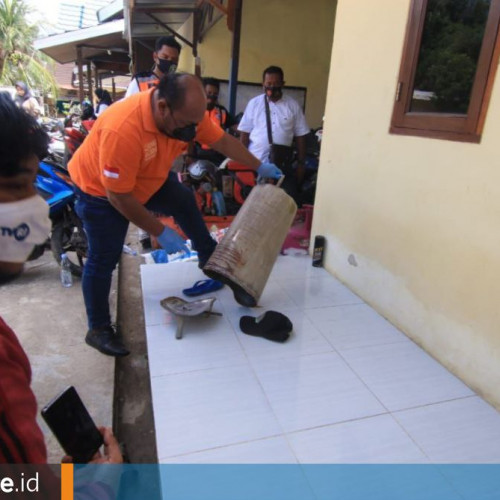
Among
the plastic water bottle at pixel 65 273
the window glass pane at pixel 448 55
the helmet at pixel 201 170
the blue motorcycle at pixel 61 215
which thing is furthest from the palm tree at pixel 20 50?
the window glass pane at pixel 448 55

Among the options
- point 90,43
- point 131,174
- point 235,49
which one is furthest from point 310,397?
point 90,43

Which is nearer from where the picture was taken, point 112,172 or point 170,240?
point 112,172

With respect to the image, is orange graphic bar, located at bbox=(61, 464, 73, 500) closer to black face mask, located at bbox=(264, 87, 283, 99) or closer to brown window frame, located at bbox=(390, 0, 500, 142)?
brown window frame, located at bbox=(390, 0, 500, 142)

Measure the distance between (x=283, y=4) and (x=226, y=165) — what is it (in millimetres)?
2865

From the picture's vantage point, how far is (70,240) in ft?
10.7

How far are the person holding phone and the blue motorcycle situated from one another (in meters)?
2.67

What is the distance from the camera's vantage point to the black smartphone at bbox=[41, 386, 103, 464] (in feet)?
3.17

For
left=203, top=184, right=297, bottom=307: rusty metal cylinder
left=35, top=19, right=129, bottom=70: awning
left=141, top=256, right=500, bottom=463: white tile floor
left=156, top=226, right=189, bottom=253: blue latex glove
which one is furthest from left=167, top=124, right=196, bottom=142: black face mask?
left=35, top=19, right=129, bottom=70: awning

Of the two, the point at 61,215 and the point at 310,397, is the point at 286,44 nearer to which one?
the point at 61,215

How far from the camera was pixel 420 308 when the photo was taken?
215 centimetres

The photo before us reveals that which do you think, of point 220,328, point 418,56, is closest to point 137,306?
point 220,328

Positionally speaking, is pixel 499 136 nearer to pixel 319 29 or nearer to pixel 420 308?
pixel 420 308

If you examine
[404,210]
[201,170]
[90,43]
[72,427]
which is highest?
[90,43]

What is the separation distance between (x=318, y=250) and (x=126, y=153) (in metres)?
1.76
